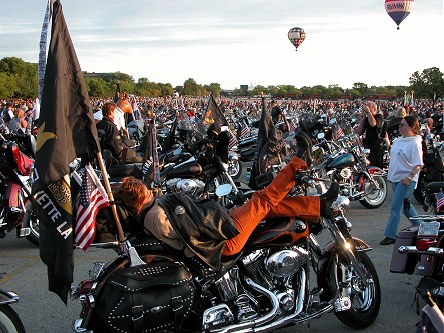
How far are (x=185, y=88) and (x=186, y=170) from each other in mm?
62260

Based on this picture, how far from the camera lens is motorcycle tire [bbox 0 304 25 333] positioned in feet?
10.9

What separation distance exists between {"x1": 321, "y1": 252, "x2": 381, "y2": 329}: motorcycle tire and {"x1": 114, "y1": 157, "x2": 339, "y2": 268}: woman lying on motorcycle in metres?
0.70

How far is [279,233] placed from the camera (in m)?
4.00

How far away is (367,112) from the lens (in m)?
11.7

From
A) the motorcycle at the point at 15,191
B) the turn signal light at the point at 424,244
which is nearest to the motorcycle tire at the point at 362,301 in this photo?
the turn signal light at the point at 424,244

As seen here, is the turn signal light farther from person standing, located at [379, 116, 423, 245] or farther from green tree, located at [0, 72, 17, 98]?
green tree, located at [0, 72, 17, 98]

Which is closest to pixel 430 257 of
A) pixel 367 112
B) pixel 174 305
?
pixel 174 305

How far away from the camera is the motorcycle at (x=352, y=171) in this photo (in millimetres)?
8703

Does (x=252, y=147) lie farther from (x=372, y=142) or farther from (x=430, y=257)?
(x=430, y=257)

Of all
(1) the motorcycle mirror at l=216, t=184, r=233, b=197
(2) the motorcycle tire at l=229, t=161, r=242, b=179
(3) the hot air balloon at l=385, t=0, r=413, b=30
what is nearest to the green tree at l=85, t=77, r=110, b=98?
(3) the hot air balloon at l=385, t=0, r=413, b=30

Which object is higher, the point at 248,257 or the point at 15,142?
the point at 15,142

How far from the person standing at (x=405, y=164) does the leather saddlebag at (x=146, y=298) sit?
12.7 ft

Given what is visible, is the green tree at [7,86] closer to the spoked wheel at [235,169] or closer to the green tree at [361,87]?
the green tree at [361,87]

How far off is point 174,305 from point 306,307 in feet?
3.65
